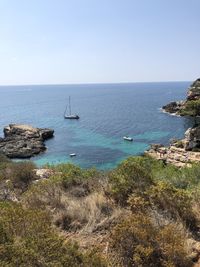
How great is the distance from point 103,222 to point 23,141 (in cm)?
5544

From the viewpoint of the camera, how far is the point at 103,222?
8031mm

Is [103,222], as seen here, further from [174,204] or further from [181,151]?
[181,151]

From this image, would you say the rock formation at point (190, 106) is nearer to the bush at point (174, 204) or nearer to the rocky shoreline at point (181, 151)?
the rocky shoreline at point (181, 151)

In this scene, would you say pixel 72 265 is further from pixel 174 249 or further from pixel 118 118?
pixel 118 118

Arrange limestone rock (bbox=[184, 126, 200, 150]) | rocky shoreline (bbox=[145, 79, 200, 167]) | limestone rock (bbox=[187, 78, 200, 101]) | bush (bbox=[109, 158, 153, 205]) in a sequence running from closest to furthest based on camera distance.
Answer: bush (bbox=[109, 158, 153, 205]), rocky shoreline (bbox=[145, 79, 200, 167]), limestone rock (bbox=[184, 126, 200, 150]), limestone rock (bbox=[187, 78, 200, 101])

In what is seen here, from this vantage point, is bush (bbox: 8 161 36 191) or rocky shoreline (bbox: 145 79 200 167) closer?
bush (bbox: 8 161 36 191)

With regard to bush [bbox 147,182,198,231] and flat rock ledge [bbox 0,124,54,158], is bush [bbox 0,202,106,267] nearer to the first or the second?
bush [bbox 147,182,198,231]

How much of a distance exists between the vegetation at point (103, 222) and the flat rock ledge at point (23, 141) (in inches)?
1747

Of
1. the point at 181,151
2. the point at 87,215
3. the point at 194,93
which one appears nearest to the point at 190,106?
the point at 194,93

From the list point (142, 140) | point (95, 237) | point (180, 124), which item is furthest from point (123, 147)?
point (95, 237)

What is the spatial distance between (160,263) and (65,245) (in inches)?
70.6

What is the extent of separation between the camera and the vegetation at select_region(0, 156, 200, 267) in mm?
5535

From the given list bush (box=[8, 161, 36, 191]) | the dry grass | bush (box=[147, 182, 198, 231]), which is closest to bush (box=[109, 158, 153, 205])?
the dry grass

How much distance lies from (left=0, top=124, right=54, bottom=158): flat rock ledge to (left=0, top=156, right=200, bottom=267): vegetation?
146 feet
